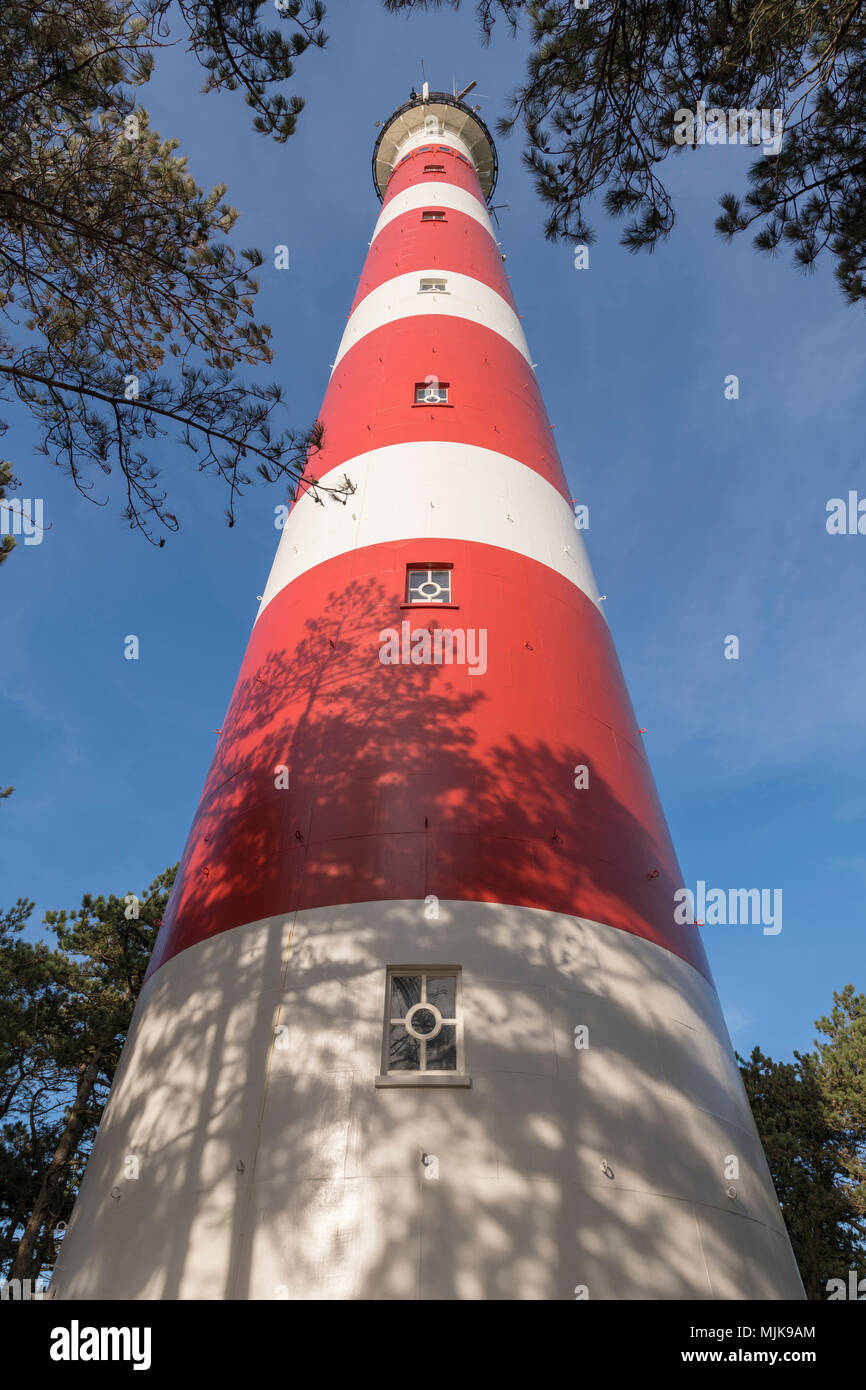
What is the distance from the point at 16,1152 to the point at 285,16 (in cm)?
1742

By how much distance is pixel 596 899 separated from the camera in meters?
7.21

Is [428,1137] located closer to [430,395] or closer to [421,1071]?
[421,1071]

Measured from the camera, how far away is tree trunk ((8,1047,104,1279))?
14.1 m

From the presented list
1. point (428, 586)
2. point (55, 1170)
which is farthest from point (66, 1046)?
point (428, 586)

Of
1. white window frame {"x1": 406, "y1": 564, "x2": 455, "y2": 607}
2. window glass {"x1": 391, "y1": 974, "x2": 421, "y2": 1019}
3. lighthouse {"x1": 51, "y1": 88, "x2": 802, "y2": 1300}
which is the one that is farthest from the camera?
white window frame {"x1": 406, "y1": 564, "x2": 455, "y2": 607}

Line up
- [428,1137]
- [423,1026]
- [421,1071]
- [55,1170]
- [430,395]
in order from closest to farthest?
[428,1137], [421,1071], [423,1026], [430,395], [55,1170]

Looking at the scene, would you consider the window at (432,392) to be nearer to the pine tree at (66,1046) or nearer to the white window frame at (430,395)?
the white window frame at (430,395)

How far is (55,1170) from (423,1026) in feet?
41.6

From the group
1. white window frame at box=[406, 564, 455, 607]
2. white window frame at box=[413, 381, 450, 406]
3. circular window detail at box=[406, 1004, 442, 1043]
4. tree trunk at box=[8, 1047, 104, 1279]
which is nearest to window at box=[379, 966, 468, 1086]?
circular window detail at box=[406, 1004, 442, 1043]

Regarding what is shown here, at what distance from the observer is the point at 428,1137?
564cm

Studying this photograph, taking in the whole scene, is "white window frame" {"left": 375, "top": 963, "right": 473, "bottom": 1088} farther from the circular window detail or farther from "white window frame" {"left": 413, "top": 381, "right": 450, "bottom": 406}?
"white window frame" {"left": 413, "top": 381, "right": 450, "bottom": 406}

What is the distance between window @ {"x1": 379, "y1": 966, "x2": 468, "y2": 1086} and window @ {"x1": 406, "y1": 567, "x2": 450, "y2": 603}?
4016 millimetres

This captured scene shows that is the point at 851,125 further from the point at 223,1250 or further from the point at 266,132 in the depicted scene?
the point at 223,1250
